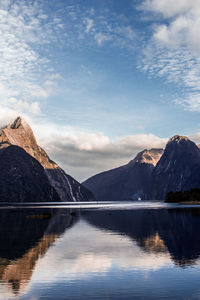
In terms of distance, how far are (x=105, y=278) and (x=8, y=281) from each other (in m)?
7.33

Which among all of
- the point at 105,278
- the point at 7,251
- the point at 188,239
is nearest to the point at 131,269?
the point at 105,278

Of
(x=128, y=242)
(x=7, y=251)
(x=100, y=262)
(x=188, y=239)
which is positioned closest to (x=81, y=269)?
(x=100, y=262)

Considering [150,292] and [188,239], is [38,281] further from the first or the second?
[188,239]

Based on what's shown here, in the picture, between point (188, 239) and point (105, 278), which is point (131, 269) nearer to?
point (105, 278)

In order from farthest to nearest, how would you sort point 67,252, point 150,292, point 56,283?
point 67,252, point 56,283, point 150,292

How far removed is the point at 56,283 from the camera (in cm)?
2731

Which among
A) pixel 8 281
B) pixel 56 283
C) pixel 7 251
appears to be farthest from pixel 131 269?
pixel 7 251

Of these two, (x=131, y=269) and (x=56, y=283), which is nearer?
(x=56, y=283)

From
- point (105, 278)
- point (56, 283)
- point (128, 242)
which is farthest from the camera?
point (128, 242)

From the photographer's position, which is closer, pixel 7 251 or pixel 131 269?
pixel 131 269

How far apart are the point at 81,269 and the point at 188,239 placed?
25.9 m

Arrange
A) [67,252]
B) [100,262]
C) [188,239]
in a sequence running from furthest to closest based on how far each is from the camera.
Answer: [188,239]
[67,252]
[100,262]

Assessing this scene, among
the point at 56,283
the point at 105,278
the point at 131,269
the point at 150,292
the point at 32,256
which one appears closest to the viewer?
the point at 150,292

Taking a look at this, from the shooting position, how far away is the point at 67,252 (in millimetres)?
41906
